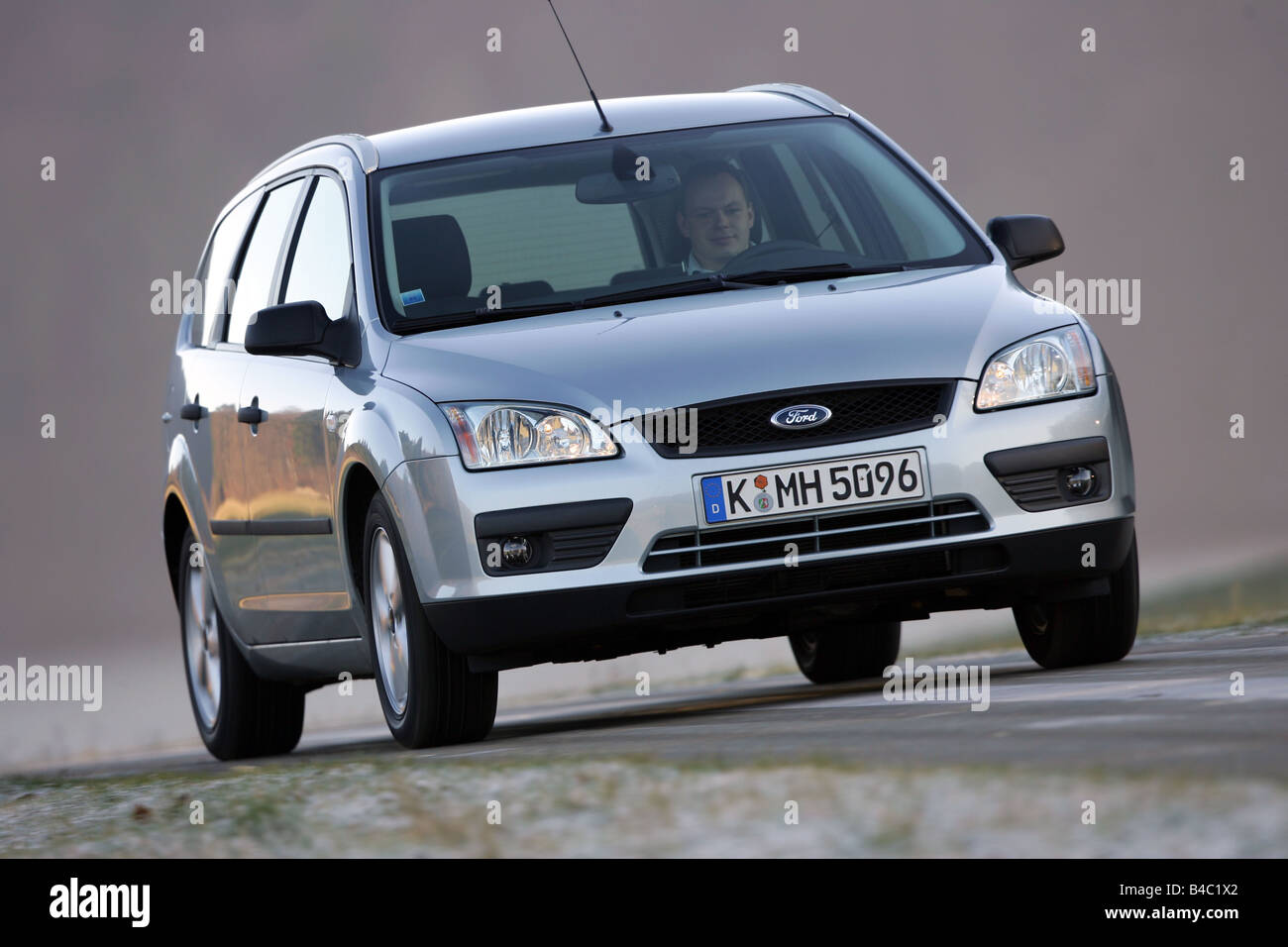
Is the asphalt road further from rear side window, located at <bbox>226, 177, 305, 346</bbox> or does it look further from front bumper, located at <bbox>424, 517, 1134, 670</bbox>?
rear side window, located at <bbox>226, 177, 305, 346</bbox>

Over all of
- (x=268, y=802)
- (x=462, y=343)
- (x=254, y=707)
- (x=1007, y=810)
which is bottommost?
(x=254, y=707)

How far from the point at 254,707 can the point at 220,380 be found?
1.17 metres

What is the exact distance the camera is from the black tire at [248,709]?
8.70 meters

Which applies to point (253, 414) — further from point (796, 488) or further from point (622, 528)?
point (796, 488)

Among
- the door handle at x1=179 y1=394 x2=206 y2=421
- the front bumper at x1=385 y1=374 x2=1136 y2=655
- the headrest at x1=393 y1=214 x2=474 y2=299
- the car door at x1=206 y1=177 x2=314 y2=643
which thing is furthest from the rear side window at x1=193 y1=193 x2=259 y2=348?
the front bumper at x1=385 y1=374 x2=1136 y2=655

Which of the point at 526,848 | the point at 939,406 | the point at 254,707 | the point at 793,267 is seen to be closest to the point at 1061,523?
the point at 939,406

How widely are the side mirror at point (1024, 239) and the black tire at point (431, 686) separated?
213cm

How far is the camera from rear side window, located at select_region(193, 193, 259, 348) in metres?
9.16

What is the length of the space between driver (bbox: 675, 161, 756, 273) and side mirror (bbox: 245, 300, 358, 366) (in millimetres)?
1144

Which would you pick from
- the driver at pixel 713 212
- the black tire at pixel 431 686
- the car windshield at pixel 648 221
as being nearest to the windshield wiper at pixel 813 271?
the car windshield at pixel 648 221

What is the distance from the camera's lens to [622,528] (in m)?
6.41

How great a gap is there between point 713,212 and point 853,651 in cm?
230
